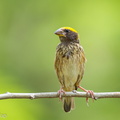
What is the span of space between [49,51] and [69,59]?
3728mm

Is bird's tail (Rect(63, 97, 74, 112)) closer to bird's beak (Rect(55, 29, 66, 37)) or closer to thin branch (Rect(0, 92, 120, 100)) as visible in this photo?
bird's beak (Rect(55, 29, 66, 37))

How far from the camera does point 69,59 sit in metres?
7.66

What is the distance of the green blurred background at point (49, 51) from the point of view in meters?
8.51

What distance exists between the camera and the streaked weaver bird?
7.68 metres

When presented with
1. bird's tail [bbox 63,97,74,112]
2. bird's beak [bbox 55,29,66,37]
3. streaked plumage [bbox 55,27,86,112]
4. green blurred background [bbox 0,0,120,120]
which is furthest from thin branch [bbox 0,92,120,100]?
bird's tail [bbox 63,97,74,112]

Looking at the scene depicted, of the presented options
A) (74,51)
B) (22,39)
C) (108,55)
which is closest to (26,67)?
(22,39)

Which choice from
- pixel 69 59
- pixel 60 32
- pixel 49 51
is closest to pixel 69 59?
pixel 69 59

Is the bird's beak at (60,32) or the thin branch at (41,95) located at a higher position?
the bird's beak at (60,32)

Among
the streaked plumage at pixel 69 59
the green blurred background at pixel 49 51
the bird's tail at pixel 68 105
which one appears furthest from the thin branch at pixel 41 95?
the bird's tail at pixel 68 105

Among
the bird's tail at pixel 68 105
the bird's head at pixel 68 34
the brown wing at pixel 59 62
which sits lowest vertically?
the bird's tail at pixel 68 105

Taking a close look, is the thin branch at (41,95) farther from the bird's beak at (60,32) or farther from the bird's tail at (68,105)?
the bird's tail at (68,105)

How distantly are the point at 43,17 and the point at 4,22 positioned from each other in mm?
982

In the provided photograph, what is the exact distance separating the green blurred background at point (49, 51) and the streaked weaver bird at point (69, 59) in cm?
66

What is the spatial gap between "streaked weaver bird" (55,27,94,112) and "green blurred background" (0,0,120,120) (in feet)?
2.17
